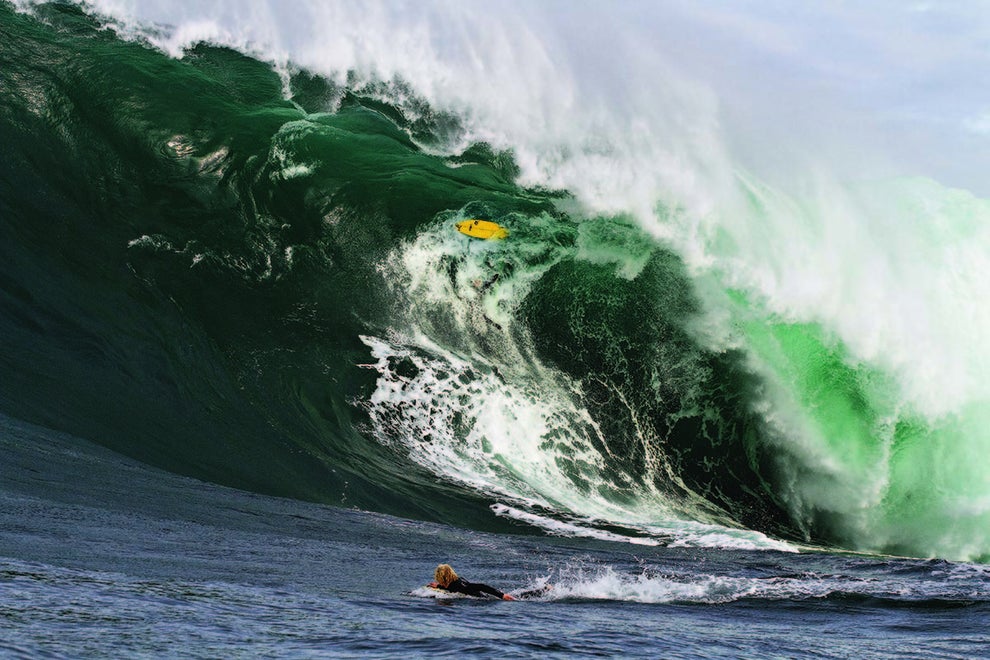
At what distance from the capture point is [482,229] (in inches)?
586

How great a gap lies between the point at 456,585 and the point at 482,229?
829cm

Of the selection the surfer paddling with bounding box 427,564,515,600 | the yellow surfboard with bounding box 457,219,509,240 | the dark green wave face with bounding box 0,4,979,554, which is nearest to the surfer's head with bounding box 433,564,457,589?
the surfer paddling with bounding box 427,564,515,600

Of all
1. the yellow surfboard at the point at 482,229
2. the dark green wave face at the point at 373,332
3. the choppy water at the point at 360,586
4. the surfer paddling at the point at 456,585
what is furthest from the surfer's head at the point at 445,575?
the yellow surfboard at the point at 482,229

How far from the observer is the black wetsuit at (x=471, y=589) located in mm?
7297

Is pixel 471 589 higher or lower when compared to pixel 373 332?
lower

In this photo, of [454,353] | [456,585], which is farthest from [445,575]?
[454,353]

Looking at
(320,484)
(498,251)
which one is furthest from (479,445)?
(498,251)

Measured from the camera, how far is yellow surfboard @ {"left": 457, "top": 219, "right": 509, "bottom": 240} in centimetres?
1483

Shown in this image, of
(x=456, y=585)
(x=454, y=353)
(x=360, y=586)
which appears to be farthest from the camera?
(x=454, y=353)

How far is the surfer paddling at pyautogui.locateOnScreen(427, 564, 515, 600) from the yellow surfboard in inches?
Answer: 316

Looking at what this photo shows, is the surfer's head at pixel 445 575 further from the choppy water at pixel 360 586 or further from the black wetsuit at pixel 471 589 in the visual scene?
the choppy water at pixel 360 586

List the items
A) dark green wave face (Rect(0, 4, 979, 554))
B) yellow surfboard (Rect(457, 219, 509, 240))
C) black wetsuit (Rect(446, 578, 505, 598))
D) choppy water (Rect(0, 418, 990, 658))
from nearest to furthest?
choppy water (Rect(0, 418, 990, 658)), black wetsuit (Rect(446, 578, 505, 598)), dark green wave face (Rect(0, 4, 979, 554)), yellow surfboard (Rect(457, 219, 509, 240))

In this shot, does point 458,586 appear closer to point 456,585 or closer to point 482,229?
point 456,585

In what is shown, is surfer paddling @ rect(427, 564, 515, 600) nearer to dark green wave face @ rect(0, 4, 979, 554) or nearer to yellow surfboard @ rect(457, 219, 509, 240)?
dark green wave face @ rect(0, 4, 979, 554)
